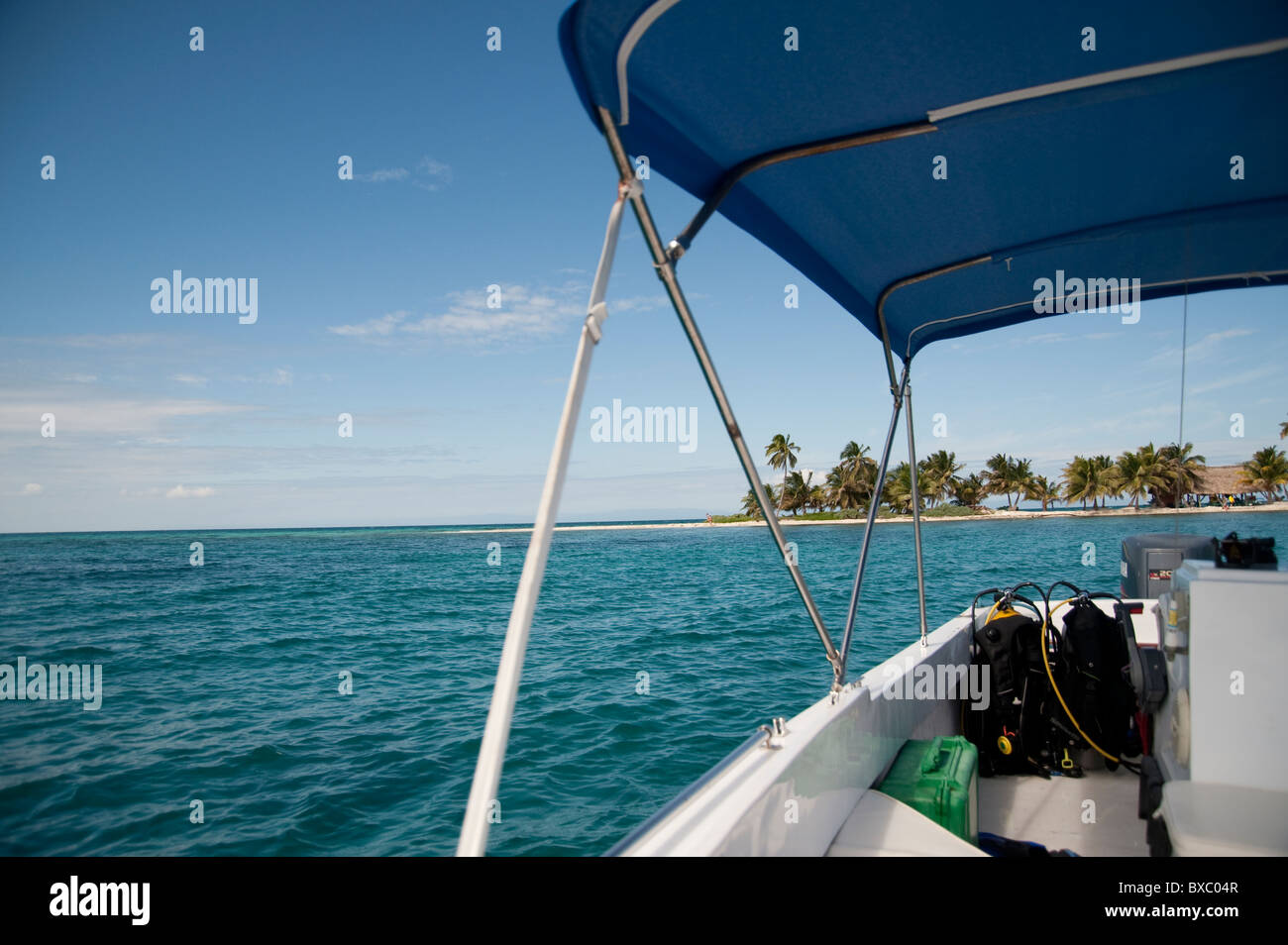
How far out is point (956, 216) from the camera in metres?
2.27

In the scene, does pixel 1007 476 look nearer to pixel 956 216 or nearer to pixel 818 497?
pixel 818 497

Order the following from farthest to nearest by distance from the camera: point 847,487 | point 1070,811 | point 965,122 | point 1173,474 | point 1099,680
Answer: point 847,487
point 1173,474
point 1099,680
point 1070,811
point 965,122

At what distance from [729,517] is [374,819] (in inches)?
3886

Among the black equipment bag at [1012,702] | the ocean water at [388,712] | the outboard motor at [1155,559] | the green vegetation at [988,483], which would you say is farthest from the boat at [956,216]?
the green vegetation at [988,483]

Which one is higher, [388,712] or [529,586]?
[529,586]

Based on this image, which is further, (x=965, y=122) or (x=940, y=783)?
(x=940, y=783)

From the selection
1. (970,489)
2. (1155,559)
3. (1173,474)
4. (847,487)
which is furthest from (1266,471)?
(1155,559)

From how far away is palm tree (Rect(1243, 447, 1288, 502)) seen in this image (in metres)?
52.7

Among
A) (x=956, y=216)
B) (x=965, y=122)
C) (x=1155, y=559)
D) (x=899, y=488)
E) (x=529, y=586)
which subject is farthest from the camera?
(x=899, y=488)

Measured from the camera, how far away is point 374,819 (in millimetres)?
5141

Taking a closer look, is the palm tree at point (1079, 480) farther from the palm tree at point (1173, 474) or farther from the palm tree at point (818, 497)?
the palm tree at point (818, 497)

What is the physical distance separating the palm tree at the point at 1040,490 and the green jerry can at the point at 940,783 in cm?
7644

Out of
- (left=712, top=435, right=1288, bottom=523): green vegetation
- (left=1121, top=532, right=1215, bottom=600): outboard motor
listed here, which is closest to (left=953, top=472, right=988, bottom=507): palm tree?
(left=712, top=435, right=1288, bottom=523): green vegetation

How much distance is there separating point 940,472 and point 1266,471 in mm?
25005
